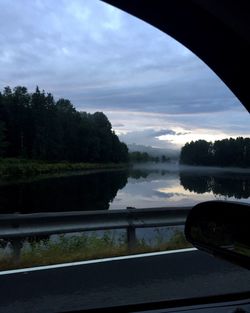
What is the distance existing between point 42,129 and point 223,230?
114 m

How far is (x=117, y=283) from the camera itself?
7.48 m

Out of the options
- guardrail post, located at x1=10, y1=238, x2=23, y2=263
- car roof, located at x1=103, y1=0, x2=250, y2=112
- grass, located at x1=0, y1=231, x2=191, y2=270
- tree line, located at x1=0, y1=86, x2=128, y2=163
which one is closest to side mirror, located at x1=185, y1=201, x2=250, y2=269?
car roof, located at x1=103, y1=0, x2=250, y2=112

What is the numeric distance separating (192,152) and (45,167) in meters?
84.9

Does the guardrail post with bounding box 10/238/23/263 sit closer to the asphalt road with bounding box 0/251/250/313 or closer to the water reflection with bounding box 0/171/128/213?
the asphalt road with bounding box 0/251/250/313

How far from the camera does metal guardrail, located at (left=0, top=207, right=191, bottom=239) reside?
9.26 m

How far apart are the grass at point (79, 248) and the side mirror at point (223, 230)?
6828mm

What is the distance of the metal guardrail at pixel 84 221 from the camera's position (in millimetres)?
9258

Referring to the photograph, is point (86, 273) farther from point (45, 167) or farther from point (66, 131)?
point (66, 131)

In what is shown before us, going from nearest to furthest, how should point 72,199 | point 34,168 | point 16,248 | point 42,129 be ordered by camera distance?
point 16,248
point 72,199
point 34,168
point 42,129

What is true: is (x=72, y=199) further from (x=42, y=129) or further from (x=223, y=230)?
(x=42, y=129)

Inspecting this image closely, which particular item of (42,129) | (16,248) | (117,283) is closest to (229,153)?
(117,283)

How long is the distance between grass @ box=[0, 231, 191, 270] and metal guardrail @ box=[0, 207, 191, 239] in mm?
391

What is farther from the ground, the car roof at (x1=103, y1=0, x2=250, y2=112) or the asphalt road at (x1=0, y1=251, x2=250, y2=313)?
the car roof at (x1=103, y1=0, x2=250, y2=112)

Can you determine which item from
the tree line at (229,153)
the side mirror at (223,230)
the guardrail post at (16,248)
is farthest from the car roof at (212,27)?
the guardrail post at (16,248)
